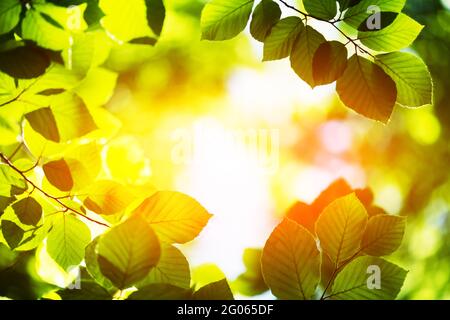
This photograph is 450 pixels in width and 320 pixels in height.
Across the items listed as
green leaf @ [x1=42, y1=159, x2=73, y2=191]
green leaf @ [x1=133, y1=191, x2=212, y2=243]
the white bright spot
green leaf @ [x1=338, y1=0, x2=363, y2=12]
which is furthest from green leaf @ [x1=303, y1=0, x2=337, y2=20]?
the white bright spot

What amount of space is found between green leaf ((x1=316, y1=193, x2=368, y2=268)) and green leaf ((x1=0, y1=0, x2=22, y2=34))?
43 centimetres

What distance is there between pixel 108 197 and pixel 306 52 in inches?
13.5

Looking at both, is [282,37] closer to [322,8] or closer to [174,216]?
[322,8]

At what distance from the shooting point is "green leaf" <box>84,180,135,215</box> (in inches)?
24.0

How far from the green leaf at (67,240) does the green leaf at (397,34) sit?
0.49 meters

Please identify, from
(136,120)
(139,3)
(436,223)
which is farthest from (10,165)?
(436,223)

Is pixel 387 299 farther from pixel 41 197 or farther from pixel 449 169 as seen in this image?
pixel 449 169

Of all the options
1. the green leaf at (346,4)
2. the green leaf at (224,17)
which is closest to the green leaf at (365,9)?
the green leaf at (346,4)

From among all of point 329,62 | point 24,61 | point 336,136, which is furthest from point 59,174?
point 336,136

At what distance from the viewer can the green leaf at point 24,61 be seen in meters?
0.50

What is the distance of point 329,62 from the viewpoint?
1.80ft

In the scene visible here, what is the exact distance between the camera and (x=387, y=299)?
1.60 ft

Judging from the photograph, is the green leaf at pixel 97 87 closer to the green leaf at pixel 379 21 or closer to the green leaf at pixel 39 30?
the green leaf at pixel 39 30

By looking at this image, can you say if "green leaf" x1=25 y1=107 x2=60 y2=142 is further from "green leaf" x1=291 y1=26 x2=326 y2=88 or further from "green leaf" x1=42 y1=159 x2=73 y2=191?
"green leaf" x1=291 y1=26 x2=326 y2=88
